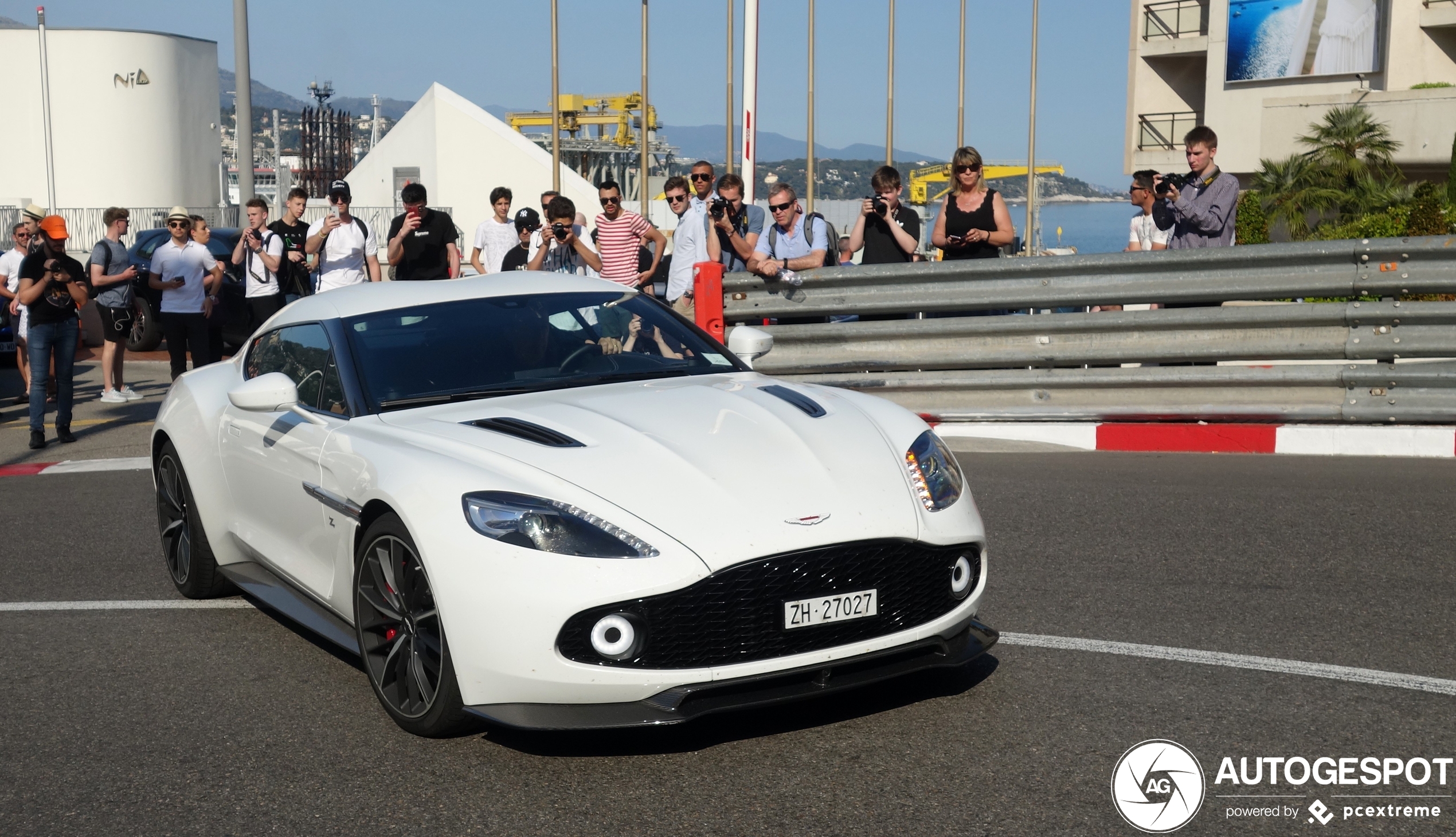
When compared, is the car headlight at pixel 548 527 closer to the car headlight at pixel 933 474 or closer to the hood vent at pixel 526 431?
the hood vent at pixel 526 431

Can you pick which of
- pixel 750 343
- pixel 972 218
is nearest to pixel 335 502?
pixel 750 343

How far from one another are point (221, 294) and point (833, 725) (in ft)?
37.9

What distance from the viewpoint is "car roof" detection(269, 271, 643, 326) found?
17.6 ft

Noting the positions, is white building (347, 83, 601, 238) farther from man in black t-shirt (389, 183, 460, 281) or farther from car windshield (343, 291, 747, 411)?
car windshield (343, 291, 747, 411)

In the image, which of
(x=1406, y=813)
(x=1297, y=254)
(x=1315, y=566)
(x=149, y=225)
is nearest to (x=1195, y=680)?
(x=1406, y=813)

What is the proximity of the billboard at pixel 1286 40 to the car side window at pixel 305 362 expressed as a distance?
1636 inches

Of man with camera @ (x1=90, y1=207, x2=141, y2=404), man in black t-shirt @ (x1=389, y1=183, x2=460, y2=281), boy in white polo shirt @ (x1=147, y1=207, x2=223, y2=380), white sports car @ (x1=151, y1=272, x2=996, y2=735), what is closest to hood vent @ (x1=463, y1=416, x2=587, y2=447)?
white sports car @ (x1=151, y1=272, x2=996, y2=735)

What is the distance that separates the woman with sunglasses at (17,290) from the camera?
13758mm

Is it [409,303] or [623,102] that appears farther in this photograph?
[623,102]

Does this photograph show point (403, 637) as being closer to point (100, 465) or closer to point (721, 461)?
point (721, 461)

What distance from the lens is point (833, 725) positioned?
4.15 meters

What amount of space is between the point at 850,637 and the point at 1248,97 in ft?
140

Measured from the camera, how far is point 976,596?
4.25 m

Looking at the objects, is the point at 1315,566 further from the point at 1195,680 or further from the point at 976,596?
the point at 976,596
